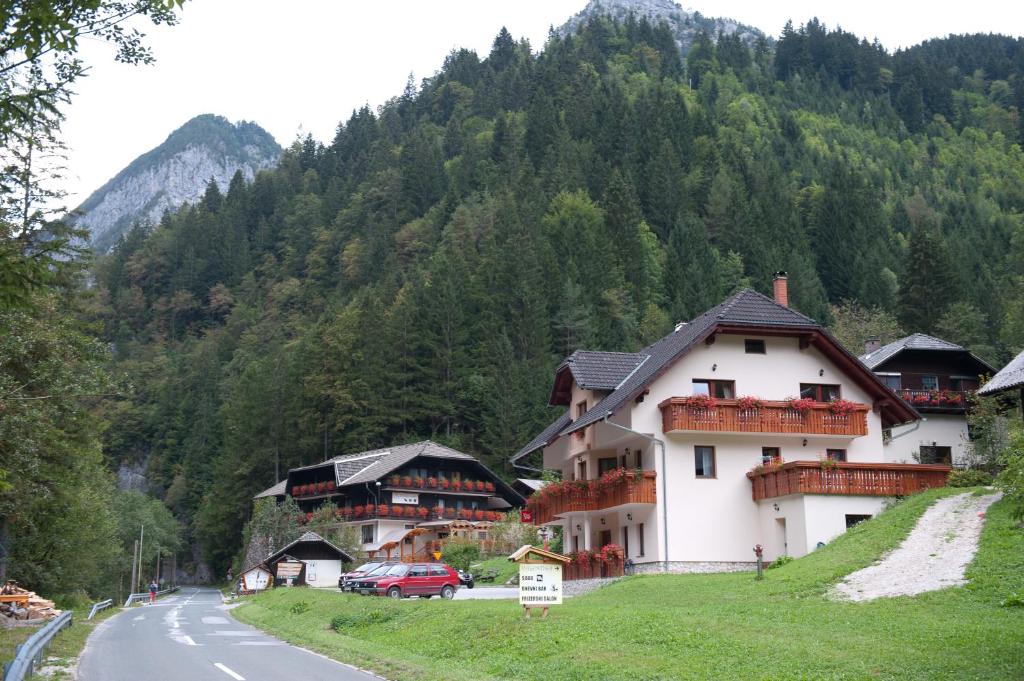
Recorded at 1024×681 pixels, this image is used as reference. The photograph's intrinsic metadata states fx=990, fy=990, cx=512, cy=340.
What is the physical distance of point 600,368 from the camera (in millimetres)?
41656

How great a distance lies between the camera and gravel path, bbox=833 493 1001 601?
2109 centimetres

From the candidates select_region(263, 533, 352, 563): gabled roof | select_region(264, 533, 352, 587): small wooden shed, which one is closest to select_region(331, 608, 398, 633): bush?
select_region(263, 533, 352, 563): gabled roof

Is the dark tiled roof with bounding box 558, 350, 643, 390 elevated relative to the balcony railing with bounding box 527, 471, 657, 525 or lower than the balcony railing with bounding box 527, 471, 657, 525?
elevated

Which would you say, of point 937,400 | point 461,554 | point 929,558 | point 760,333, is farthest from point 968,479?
point 461,554

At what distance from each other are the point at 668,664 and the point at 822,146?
162 m

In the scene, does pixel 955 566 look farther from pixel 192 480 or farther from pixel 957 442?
pixel 192 480

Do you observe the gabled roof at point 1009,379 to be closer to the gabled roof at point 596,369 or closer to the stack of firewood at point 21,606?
the gabled roof at point 596,369

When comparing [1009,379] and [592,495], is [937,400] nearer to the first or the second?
[1009,379]

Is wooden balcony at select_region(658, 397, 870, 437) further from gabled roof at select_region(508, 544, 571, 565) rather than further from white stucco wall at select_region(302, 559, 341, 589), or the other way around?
white stucco wall at select_region(302, 559, 341, 589)

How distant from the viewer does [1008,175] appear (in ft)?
525

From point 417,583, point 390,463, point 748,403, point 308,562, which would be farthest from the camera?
point 390,463


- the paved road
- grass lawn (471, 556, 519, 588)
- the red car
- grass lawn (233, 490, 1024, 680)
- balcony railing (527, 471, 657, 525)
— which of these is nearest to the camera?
grass lawn (233, 490, 1024, 680)

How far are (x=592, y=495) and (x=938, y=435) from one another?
76.6 feet

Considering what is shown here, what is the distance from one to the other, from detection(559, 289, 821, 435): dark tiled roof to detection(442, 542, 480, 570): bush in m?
17.3
